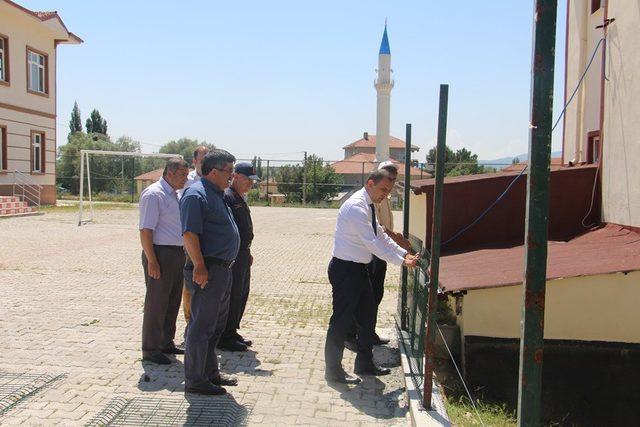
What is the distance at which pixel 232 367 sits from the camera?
5445 millimetres

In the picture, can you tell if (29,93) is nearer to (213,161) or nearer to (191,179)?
(191,179)

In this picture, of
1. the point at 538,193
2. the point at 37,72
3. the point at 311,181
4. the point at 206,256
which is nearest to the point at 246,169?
the point at 206,256

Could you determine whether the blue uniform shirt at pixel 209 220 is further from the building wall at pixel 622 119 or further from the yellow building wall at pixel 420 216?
the building wall at pixel 622 119

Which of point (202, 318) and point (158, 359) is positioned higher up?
point (202, 318)

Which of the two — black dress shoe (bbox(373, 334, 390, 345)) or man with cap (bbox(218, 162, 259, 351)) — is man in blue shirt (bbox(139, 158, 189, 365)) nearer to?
man with cap (bbox(218, 162, 259, 351))

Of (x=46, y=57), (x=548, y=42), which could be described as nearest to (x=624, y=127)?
(x=548, y=42)

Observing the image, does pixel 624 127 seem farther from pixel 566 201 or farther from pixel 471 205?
pixel 471 205

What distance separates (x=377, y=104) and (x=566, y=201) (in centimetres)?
4055

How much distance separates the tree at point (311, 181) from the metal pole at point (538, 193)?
36438 mm

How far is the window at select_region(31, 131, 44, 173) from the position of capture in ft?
89.9

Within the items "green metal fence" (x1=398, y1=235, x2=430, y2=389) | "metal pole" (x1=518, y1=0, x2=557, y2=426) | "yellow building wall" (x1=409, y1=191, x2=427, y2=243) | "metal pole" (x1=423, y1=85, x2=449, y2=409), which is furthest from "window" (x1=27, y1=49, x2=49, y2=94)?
"metal pole" (x1=518, y1=0, x2=557, y2=426)

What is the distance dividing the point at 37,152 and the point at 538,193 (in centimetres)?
2918

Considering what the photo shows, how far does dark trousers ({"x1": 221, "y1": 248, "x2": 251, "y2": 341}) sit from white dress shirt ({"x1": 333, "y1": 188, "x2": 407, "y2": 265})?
118 centimetres

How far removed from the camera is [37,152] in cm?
2803
